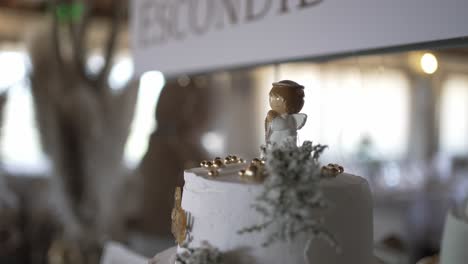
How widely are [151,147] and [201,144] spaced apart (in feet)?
1.30

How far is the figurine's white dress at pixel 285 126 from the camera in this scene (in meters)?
1.07

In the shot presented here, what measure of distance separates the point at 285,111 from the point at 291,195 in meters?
0.23

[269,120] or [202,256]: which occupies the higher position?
[269,120]

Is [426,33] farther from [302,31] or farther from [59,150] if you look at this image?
[59,150]

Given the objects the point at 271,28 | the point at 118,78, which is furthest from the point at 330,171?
the point at 118,78

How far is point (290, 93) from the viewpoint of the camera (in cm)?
106

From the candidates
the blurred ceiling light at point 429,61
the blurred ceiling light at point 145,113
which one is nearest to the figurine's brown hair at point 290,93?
the blurred ceiling light at point 429,61

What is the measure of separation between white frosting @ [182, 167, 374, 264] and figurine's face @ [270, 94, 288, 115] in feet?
0.54

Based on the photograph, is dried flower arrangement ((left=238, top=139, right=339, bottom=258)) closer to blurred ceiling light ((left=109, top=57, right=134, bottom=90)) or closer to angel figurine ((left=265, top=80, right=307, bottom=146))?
angel figurine ((left=265, top=80, right=307, bottom=146))

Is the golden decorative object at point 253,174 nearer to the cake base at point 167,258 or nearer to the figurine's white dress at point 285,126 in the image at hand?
the figurine's white dress at point 285,126

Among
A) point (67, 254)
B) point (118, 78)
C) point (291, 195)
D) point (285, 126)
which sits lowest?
point (67, 254)

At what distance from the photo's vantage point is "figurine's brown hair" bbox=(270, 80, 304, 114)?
1.06 meters

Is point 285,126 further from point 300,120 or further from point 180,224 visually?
point 180,224

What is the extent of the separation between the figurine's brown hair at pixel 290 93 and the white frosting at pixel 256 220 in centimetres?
17
